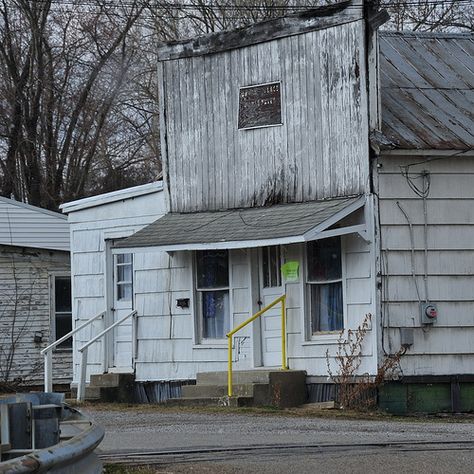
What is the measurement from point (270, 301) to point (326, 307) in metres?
1.03

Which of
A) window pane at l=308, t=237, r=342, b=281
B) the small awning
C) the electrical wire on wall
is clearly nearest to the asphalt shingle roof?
the small awning

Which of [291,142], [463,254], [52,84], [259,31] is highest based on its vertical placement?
[52,84]

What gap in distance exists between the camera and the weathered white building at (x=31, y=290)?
2441 centimetres

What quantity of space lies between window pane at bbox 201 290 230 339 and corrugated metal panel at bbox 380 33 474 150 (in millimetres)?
3754

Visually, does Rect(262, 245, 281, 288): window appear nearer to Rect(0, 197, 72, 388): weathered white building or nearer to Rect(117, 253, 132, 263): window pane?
Rect(117, 253, 132, 263): window pane

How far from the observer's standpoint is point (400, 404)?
16.6 metres

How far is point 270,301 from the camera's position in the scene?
1803 cm

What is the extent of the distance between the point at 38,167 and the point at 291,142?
59.7 feet

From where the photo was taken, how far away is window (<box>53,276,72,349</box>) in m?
24.8

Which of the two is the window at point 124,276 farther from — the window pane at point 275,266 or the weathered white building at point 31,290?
the weathered white building at point 31,290

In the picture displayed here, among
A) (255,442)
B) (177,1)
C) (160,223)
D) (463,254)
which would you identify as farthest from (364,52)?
(177,1)

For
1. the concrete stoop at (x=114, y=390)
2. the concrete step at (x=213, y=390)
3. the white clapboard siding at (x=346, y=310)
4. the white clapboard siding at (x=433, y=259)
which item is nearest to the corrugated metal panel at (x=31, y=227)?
the concrete stoop at (x=114, y=390)

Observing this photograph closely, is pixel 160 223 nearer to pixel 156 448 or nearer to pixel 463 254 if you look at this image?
pixel 463 254

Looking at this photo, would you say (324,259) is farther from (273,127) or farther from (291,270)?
(273,127)
